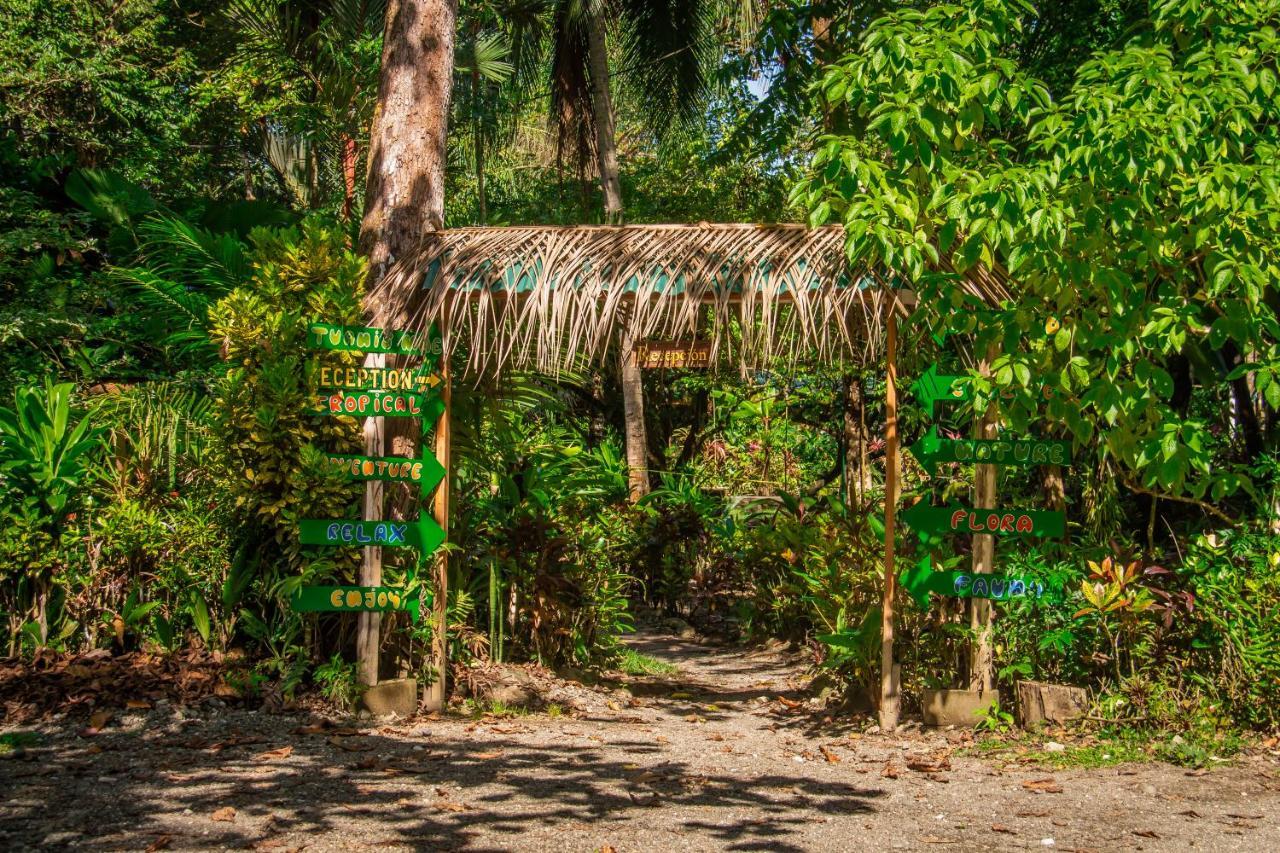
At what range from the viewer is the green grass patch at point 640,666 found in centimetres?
860

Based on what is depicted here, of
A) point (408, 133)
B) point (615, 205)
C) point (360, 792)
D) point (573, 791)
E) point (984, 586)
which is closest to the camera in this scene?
point (360, 792)

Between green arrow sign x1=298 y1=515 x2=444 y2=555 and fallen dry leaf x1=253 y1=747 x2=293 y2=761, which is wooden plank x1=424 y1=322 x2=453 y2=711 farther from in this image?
fallen dry leaf x1=253 y1=747 x2=293 y2=761

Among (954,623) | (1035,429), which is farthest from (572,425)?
(954,623)

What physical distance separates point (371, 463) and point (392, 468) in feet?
0.39

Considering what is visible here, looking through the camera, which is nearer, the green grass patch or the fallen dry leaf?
the fallen dry leaf

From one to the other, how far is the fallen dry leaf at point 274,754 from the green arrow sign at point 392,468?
1.48m

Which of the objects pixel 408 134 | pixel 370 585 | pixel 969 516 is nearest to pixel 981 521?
pixel 969 516

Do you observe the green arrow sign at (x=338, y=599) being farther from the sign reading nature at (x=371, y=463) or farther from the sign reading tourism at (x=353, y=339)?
the sign reading tourism at (x=353, y=339)

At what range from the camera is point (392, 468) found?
21.5ft

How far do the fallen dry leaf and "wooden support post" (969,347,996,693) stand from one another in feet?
11.3

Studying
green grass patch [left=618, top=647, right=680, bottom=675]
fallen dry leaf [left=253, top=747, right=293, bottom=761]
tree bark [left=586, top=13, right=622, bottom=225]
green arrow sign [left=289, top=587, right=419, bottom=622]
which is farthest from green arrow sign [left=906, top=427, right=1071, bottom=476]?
tree bark [left=586, top=13, right=622, bottom=225]

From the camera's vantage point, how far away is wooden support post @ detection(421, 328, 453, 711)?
6.75 metres

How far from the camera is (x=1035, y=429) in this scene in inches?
319

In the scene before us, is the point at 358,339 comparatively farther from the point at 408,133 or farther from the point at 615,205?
the point at 615,205
